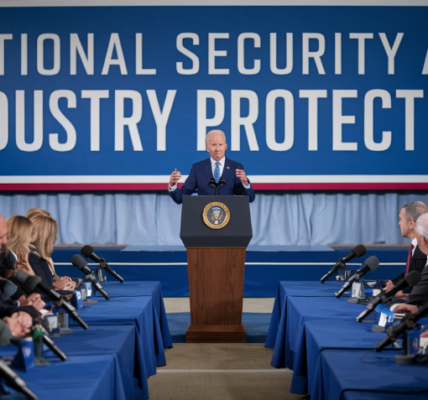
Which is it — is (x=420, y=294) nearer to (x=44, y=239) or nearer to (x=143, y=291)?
(x=143, y=291)

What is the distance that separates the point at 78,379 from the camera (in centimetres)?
156

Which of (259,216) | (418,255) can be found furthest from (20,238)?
(259,216)

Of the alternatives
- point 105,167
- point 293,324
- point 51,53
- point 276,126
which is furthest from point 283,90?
point 293,324

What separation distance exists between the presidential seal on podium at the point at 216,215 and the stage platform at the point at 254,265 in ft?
8.68

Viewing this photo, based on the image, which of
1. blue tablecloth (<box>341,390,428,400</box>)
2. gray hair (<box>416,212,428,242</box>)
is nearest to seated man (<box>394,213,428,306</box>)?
gray hair (<box>416,212,428,242</box>)

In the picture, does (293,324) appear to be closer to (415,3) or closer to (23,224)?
(23,224)

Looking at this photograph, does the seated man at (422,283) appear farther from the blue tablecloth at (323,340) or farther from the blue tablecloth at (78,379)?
the blue tablecloth at (78,379)

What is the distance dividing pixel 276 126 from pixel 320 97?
661 millimetres

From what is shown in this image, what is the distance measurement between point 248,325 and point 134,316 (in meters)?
2.30

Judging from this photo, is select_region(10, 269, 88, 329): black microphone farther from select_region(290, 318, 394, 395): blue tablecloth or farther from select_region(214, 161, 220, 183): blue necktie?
select_region(214, 161, 220, 183): blue necktie

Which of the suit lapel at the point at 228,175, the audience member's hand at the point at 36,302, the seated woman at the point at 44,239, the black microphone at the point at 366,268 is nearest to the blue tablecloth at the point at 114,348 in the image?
the audience member's hand at the point at 36,302

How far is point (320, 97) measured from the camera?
6.91 m

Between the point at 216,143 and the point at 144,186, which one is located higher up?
the point at 216,143

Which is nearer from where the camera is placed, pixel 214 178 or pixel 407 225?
pixel 407 225
